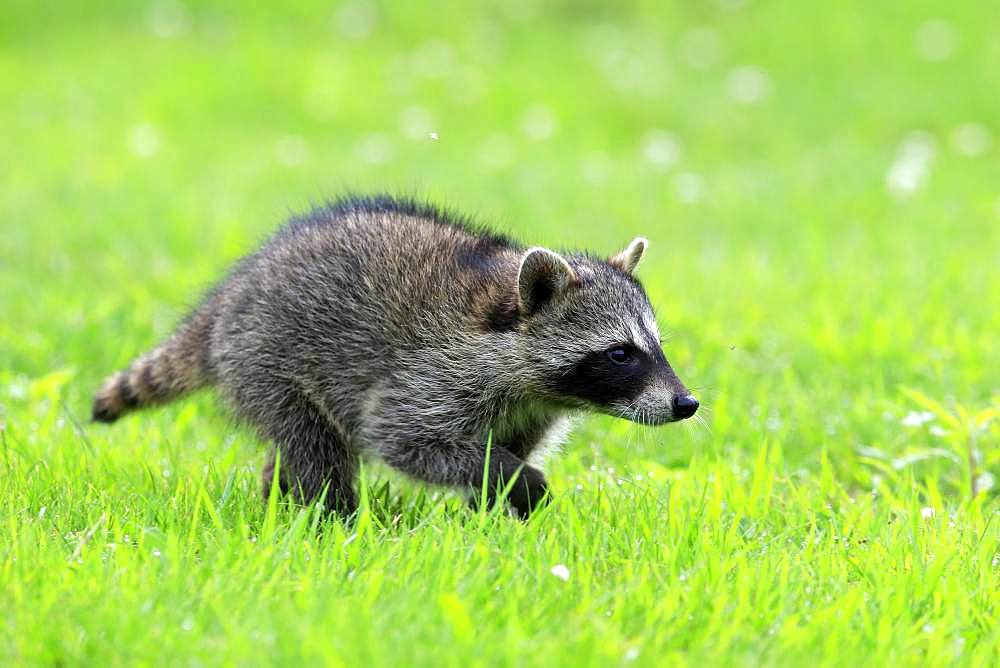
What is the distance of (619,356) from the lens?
17.6 feet

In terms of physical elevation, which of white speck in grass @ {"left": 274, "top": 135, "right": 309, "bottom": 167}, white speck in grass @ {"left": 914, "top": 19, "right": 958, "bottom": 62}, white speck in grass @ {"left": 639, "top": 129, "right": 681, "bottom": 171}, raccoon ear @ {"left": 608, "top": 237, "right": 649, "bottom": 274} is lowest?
white speck in grass @ {"left": 274, "top": 135, "right": 309, "bottom": 167}

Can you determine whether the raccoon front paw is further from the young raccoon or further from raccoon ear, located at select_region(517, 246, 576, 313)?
raccoon ear, located at select_region(517, 246, 576, 313)

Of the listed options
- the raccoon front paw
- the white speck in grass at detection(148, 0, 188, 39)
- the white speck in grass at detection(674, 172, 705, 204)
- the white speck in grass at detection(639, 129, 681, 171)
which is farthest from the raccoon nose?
the white speck in grass at detection(148, 0, 188, 39)

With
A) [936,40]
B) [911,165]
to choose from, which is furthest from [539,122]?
[936,40]

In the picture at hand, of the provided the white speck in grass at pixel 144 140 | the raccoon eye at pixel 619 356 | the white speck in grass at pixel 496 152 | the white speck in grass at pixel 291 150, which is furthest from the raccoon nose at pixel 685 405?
the white speck in grass at pixel 144 140

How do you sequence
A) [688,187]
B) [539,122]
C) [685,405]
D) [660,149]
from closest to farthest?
[685,405] → [688,187] → [660,149] → [539,122]

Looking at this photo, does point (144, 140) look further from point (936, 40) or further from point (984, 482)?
point (936, 40)

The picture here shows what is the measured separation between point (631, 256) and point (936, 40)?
47.6 feet

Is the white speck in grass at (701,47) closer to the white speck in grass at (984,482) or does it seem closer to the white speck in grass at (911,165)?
the white speck in grass at (911,165)

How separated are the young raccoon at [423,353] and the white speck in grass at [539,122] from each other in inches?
392

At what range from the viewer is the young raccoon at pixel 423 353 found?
17.6 ft

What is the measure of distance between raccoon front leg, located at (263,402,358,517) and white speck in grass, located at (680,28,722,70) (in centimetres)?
1411

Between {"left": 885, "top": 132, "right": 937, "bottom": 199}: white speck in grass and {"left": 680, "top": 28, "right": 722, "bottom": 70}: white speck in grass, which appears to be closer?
{"left": 885, "top": 132, "right": 937, "bottom": 199}: white speck in grass

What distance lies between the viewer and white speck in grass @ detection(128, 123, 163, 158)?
1373 cm
